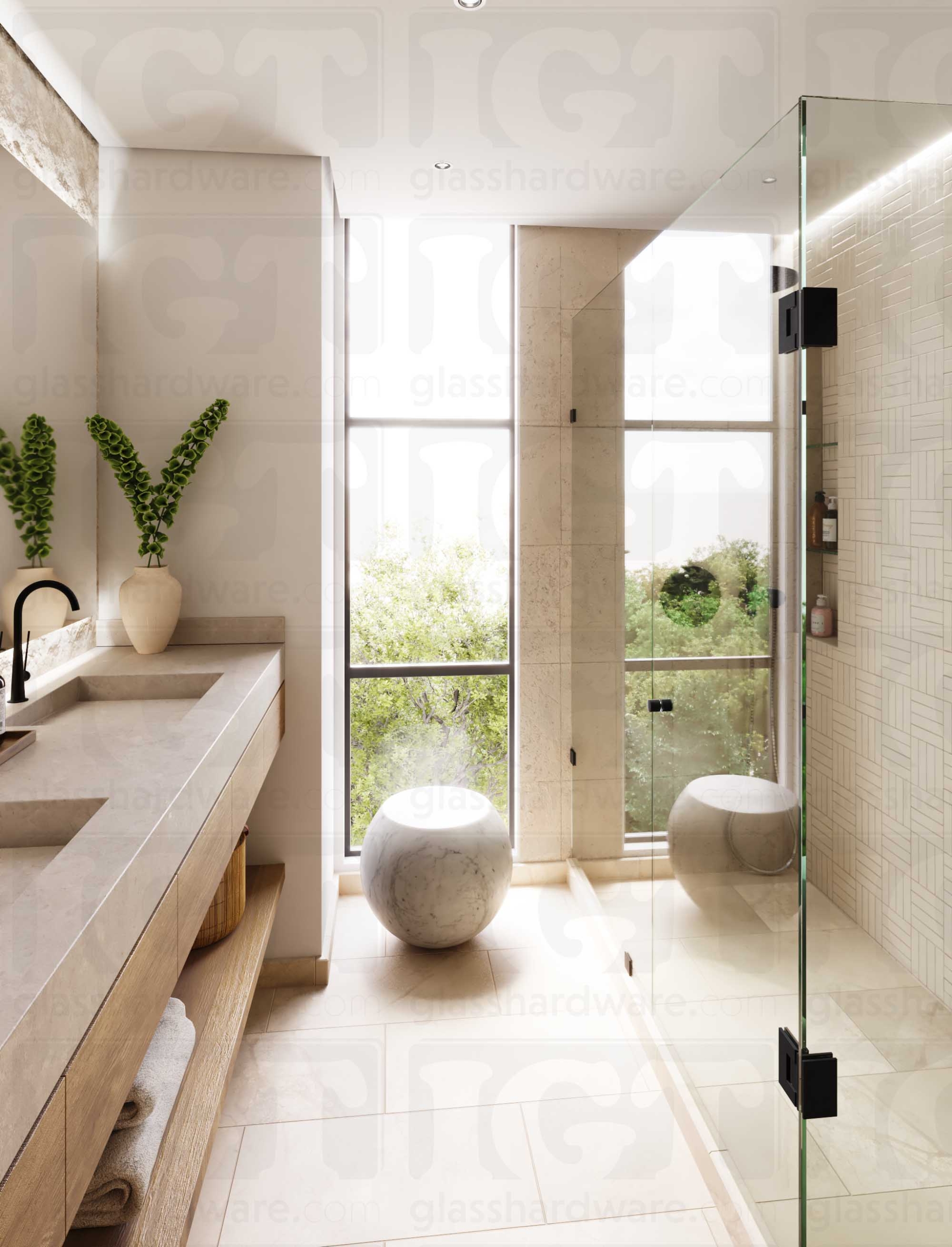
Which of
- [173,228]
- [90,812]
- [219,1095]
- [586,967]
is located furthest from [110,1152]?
[173,228]

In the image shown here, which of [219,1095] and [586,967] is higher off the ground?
[219,1095]

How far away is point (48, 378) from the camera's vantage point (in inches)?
76.4

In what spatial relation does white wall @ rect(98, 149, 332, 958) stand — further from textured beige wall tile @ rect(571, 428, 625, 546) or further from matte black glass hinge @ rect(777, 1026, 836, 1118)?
matte black glass hinge @ rect(777, 1026, 836, 1118)

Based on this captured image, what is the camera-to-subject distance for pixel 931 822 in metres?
1.24

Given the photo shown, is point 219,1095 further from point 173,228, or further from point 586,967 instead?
point 173,228

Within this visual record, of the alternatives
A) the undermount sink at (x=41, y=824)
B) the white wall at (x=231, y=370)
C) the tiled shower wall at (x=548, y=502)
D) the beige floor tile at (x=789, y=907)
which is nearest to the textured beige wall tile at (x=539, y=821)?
the tiled shower wall at (x=548, y=502)

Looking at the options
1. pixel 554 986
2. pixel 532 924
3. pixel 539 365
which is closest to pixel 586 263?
pixel 539 365

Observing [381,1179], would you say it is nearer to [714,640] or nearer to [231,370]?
[714,640]

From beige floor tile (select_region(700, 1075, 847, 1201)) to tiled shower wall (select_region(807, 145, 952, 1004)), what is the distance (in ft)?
1.18

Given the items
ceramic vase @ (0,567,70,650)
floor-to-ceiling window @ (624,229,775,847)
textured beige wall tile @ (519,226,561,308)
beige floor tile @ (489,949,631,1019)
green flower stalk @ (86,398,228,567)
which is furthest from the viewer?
textured beige wall tile @ (519,226,561,308)

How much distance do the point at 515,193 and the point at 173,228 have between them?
3.55 ft

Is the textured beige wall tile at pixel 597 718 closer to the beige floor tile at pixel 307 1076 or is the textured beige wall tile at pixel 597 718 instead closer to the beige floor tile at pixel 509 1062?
the beige floor tile at pixel 509 1062

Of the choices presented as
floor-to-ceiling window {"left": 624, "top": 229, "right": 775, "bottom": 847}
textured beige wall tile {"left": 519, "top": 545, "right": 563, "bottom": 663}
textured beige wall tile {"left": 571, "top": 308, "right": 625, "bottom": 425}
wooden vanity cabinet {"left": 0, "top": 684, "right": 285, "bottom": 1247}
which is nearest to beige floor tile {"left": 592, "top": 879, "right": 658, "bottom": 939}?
floor-to-ceiling window {"left": 624, "top": 229, "right": 775, "bottom": 847}

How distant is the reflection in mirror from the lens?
177 centimetres
